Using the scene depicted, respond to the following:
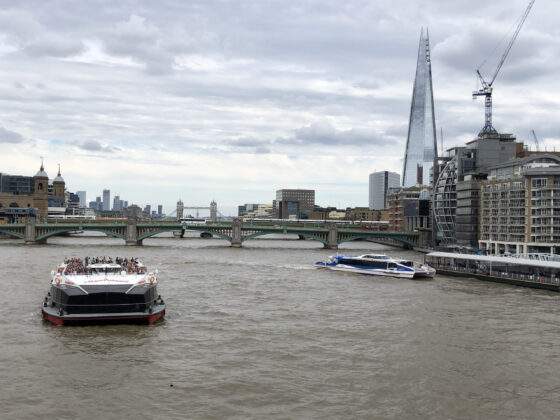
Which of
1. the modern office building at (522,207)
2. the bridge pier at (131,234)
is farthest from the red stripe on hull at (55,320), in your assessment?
the bridge pier at (131,234)

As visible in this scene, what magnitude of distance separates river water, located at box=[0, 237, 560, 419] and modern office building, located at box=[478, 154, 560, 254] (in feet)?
151

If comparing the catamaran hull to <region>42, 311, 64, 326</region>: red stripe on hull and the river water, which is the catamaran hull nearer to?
the river water

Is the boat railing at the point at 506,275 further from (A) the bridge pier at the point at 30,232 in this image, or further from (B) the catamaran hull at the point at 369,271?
(A) the bridge pier at the point at 30,232

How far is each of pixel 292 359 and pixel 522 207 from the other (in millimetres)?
91392

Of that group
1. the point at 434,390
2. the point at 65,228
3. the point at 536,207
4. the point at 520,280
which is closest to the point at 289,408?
the point at 434,390

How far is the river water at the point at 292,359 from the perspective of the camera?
32.6 m

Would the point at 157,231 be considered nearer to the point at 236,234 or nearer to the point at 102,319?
the point at 236,234

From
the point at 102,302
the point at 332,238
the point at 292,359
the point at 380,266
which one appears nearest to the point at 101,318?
the point at 102,302

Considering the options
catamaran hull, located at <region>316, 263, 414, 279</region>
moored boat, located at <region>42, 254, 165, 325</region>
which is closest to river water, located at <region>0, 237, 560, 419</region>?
moored boat, located at <region>42, 254, 165, 325</region>

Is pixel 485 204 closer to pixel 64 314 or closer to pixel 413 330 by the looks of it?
pixel 413 330

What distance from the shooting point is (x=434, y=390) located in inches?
1396

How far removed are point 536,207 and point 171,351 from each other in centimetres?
9134

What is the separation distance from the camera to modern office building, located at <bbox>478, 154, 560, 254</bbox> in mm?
114375

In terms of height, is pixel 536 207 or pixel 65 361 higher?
pixel 536 207
